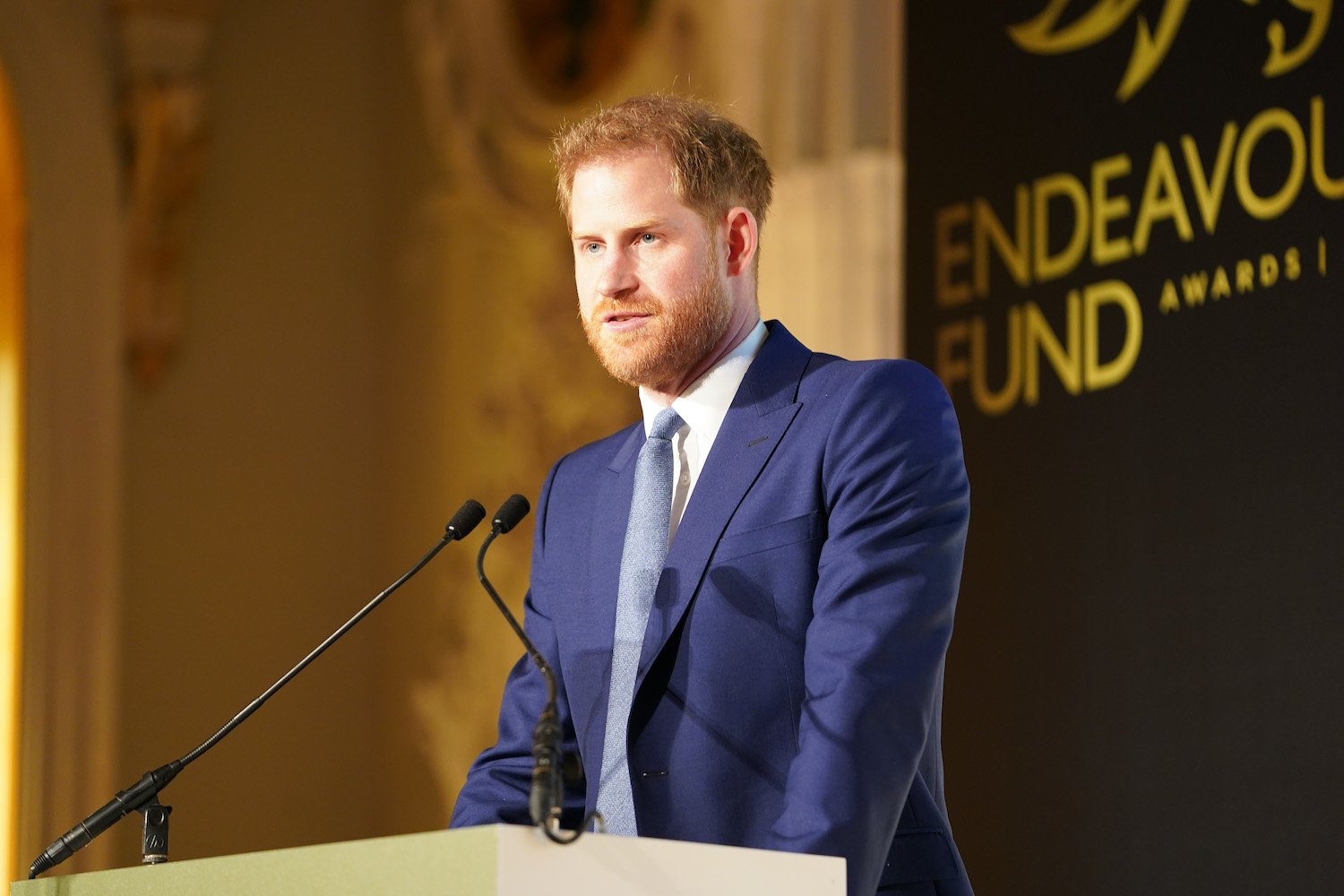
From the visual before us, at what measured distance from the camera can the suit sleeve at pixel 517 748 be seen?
7.75 feet

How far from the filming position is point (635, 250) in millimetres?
2428

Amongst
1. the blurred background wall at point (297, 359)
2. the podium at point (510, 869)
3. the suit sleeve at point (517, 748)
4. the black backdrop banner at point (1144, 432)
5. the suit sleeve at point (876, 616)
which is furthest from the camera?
the blurred background wall at point (297, 359)

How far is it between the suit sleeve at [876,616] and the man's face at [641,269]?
282mm

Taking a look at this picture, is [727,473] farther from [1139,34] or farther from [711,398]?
[1139,34]

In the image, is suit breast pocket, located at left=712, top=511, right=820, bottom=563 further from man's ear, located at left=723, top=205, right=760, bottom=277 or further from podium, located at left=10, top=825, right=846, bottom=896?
podium, located at left=10, top=825, right=846, bottom=896

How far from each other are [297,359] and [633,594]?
3452mm

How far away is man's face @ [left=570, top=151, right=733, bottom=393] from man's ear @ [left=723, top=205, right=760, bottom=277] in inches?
3.3

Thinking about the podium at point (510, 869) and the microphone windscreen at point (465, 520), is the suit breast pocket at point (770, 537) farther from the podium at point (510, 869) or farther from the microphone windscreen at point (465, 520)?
the podium at point (510, 869)

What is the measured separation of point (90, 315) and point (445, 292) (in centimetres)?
114

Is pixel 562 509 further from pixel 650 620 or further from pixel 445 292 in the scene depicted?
pixel 445 292

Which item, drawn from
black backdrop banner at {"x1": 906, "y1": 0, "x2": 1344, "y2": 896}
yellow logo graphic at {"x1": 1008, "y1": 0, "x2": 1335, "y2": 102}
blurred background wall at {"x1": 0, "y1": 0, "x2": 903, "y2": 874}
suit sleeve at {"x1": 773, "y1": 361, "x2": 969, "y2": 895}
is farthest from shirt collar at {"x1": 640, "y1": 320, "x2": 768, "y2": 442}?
blurred background wall at {"x1": 0, "y1": 0, "x2": 903, "y2": 874}

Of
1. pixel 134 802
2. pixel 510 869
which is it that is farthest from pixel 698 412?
pixel 510 869

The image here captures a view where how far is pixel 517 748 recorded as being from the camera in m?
2.41

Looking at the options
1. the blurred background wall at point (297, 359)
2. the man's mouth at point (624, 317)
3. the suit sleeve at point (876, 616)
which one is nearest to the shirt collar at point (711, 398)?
the man's mouth at point (624, 317)
